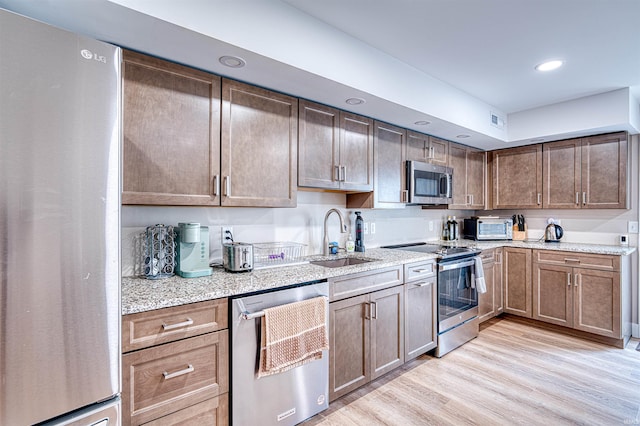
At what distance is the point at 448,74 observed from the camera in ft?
8.77

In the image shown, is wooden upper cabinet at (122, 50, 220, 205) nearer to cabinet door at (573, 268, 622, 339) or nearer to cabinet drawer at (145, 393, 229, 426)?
cabinet drawer at (145, 393, 229, 426)

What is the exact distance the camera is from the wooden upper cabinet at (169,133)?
1606 millimetres

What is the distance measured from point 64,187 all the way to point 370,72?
6.29 feet

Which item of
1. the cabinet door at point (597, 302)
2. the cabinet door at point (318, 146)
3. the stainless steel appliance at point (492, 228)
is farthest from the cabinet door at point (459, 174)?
the cabinet door at point (318, 146)

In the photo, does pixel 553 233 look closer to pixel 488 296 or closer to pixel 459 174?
pixel 488 296

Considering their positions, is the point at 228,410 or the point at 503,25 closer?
the point at 228,410

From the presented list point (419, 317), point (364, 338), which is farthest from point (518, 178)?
point (364, 338)

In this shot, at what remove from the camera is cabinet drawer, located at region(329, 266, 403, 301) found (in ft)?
6.66

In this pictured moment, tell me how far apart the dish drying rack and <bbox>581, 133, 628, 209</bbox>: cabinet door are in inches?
127

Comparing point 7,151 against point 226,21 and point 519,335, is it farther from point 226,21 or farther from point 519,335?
point 519,335

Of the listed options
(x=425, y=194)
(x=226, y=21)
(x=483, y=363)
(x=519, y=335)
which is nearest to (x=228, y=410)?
(x=226, y=21)

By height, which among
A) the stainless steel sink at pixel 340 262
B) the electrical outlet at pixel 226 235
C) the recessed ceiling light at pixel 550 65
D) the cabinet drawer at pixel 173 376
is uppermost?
the recessed ceiling light at pixel 550 65

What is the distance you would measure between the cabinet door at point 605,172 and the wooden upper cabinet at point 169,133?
385 cm

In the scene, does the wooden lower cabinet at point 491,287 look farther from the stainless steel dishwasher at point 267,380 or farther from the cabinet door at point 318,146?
the stainless steel dishwasher at point 267,380
